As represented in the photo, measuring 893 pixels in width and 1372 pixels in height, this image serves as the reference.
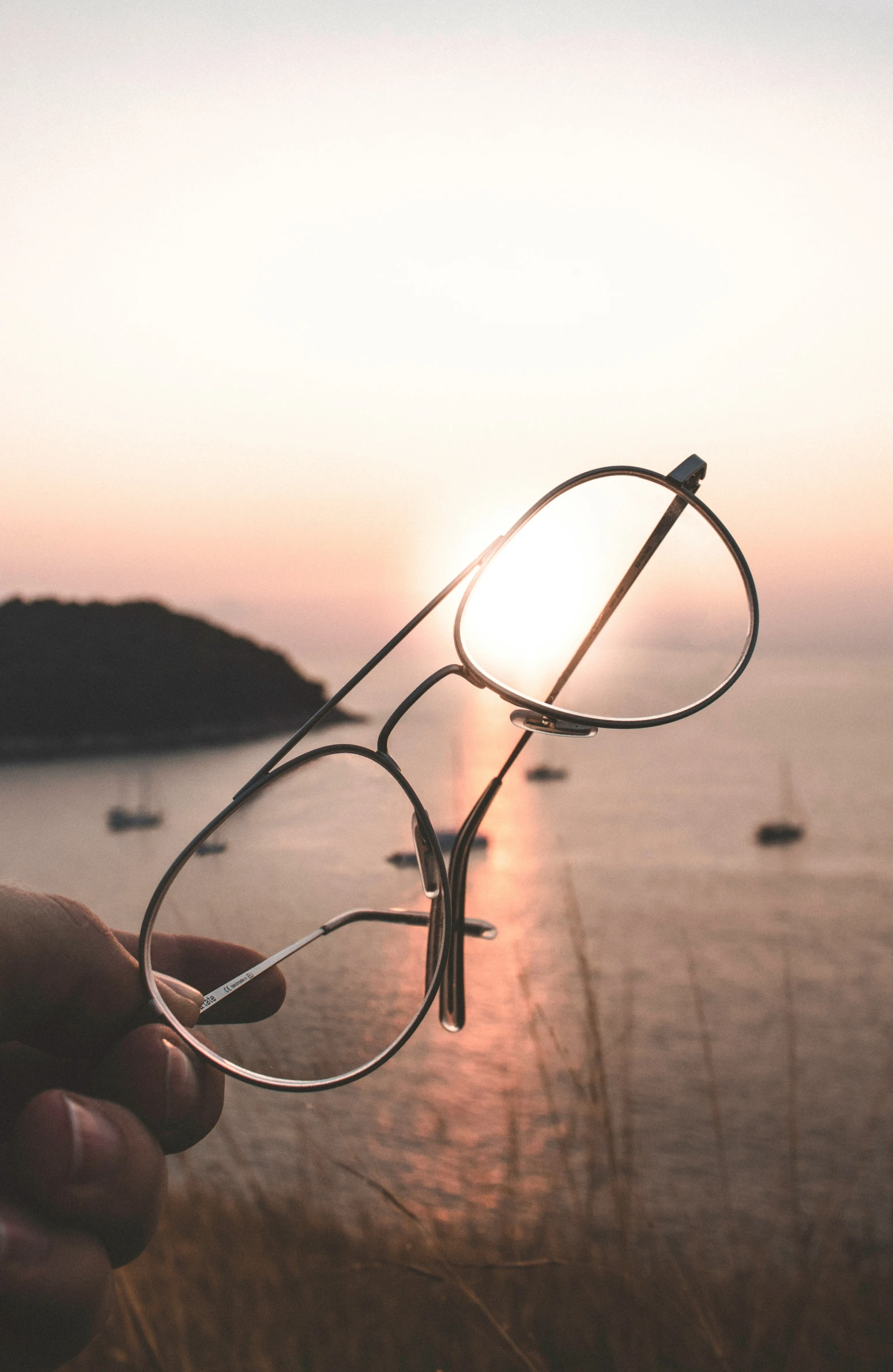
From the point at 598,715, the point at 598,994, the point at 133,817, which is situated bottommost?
the point at 598,994

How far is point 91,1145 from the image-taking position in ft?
1.73

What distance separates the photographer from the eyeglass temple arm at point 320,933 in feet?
2.11

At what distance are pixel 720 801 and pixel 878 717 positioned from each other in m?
19.5

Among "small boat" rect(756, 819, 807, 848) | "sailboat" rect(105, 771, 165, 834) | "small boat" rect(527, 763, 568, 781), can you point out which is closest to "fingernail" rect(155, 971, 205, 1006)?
"sailboat" rect(105, 771, 165, 834)

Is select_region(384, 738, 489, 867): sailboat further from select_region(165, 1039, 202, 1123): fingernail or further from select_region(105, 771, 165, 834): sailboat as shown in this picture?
select_region(105, 771, 165, 834): sailboat

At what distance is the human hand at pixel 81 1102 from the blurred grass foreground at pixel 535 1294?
0.45m

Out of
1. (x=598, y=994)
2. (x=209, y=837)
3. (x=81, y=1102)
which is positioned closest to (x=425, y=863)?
(x=209, y=837)

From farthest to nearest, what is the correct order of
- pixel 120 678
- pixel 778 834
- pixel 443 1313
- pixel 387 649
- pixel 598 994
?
pixel 778 834 < pixel 598 994 < pixel 120 678 < pixel 443 1313 < pixel 387 649

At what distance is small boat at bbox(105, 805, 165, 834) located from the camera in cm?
1501

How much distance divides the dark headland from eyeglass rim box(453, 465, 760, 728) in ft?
6.22

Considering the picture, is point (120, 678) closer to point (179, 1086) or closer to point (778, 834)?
point (179, 1086)

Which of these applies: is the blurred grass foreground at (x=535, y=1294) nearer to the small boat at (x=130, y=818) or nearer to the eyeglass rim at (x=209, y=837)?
the eyeglass rim at (x=209, y=837)

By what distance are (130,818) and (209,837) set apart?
15.7 m

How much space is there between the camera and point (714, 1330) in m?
1.20
